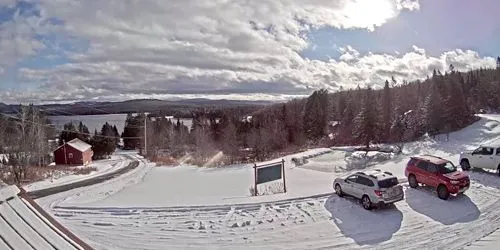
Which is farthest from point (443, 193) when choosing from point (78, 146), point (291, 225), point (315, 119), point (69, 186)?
point (315, 119)

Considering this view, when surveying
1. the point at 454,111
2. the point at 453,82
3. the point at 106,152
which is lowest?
the point at 106,152

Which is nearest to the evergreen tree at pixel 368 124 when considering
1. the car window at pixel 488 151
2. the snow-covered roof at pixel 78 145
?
the car window at pixel 488 151

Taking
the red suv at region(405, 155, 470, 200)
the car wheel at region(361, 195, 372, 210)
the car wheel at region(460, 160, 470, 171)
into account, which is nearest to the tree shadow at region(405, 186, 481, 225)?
the red suv at region(405, 155, 470, 200)

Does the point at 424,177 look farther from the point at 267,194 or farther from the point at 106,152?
the point at 106,152

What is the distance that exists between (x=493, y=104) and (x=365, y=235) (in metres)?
82.8

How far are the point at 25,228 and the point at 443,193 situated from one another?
1980 cm

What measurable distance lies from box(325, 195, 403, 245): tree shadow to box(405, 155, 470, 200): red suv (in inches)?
128

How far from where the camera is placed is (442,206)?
19.7m

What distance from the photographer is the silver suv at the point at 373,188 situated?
60.4 ft

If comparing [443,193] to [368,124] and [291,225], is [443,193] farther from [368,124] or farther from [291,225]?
[368,124]

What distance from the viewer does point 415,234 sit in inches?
620

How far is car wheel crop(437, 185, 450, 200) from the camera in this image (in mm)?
20531

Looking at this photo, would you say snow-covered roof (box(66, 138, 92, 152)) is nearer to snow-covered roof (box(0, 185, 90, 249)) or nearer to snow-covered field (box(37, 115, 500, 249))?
snow-covered field (box(37, 115, 500, 249))

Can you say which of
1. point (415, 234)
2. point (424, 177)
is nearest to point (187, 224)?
point (415, 234)
